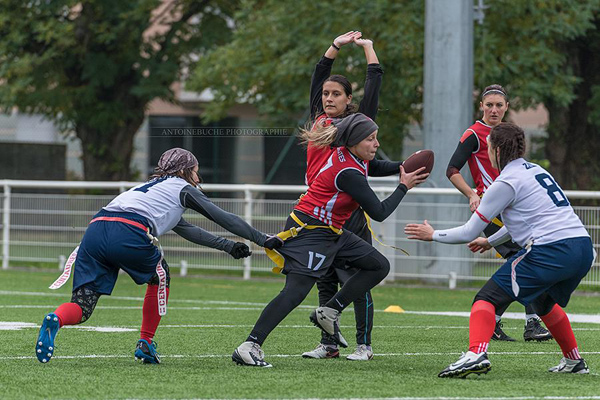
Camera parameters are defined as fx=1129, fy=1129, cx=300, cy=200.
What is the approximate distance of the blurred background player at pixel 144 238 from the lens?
691 centimetres

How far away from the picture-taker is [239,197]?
17.2m

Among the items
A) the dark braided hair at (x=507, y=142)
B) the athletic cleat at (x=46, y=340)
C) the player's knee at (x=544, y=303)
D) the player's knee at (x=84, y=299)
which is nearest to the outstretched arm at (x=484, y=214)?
the dark braided hair at (x=507, y=142)

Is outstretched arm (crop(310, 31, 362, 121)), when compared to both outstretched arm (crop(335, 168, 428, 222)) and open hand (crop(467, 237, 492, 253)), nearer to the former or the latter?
outstretched arm (crop(335, 168, 428, 222))

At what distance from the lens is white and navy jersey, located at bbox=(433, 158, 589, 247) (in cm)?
646

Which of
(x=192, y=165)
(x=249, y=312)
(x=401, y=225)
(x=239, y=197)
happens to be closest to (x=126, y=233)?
(x=192, y=165)

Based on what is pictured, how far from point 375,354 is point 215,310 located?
13.0 feet

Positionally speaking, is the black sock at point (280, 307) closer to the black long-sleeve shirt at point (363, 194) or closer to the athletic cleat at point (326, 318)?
the athletic cleat at point (326, 318)

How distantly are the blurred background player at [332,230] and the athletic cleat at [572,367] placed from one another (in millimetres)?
1263

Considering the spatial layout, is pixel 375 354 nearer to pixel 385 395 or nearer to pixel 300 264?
pixel 300 264

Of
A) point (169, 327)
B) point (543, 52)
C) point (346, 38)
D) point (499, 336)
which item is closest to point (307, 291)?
point (346, 38)

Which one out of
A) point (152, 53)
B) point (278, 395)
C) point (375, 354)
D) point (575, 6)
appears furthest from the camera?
point (152, 53)

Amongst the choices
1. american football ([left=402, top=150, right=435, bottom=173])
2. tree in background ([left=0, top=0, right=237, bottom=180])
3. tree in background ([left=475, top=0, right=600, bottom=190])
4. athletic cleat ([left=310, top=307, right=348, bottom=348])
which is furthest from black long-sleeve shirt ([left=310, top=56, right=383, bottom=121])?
tree in background ([left=0, top=0, right=237, bottom=180])

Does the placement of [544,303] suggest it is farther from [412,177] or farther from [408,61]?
[408,61]

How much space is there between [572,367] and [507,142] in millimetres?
1470
